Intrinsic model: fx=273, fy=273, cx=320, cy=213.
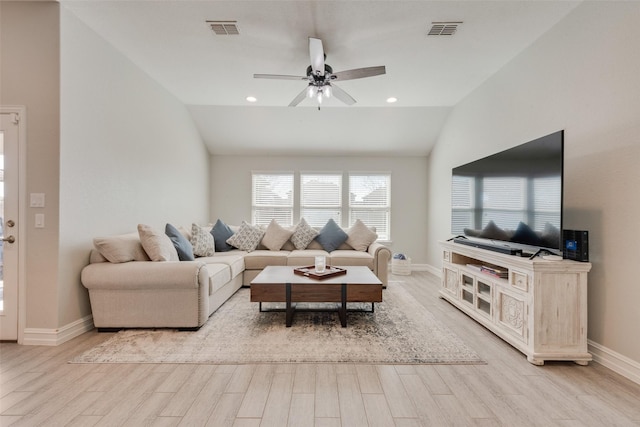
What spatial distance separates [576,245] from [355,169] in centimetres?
405

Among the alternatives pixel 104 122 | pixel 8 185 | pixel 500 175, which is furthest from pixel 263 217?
pixel 500 175

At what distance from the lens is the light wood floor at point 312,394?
5.05 feet

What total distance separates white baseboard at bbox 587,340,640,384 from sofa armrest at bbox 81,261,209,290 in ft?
11.2

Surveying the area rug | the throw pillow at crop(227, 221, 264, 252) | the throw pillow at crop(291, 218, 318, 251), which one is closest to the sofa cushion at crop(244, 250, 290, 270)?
the throw pillow at crop(227, 221, 264, 252)

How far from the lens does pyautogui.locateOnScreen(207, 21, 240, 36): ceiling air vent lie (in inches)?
101

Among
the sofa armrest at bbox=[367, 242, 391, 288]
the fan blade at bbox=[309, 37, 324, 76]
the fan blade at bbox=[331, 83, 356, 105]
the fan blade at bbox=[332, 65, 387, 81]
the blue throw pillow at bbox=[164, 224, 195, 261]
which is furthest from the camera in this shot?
the sofa armrest at bbox=[367, 242, 391, 288]

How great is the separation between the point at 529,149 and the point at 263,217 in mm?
4647

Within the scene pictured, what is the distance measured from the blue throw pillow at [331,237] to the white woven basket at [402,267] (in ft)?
4.03

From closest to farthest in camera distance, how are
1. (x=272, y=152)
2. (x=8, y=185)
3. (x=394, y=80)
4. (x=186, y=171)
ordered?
(x=8, y=185) < (x=394, y=80) < (x=186, y=171) < (x=272, y=152)

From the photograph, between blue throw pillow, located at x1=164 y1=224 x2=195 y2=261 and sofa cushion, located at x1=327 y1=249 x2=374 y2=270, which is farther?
sofa cushion, located at x1=327 y1=249 x2=374 y2=270

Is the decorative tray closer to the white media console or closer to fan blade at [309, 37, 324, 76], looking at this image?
the white media console

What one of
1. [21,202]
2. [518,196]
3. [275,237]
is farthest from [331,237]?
[21,202]

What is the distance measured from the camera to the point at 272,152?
571cm

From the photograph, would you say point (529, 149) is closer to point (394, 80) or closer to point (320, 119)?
point (394, 80)
